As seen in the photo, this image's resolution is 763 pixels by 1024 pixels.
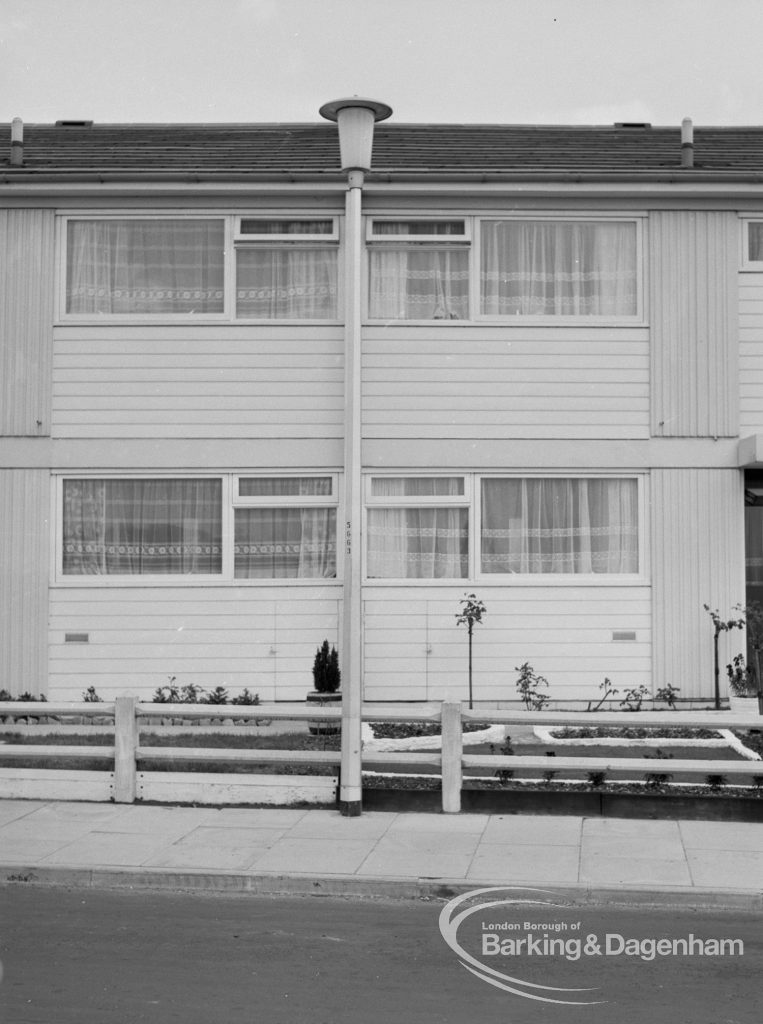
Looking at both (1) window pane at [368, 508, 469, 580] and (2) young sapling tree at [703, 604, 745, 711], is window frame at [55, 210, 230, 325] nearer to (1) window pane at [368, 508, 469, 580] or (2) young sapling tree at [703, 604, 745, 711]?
(1) window pane at [368, 508, 469, 580]

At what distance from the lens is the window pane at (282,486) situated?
47.9 feet

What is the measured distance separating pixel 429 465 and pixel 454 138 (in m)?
5.67

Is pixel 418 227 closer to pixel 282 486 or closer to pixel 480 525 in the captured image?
pixel 282 486

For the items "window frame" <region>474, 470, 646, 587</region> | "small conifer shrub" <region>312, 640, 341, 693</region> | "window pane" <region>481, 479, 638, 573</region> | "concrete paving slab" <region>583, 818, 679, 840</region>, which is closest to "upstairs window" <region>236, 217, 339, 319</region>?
"window frame" <region>474, 470, 646, 587</region>

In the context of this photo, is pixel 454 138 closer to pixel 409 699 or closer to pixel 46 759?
pixel 409 699

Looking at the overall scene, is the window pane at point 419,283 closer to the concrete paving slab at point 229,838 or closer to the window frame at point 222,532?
the window frame at point 222,532

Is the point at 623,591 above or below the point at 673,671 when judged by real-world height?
above

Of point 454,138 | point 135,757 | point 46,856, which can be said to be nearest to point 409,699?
point 135,757

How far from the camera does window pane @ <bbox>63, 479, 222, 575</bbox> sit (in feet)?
48.0

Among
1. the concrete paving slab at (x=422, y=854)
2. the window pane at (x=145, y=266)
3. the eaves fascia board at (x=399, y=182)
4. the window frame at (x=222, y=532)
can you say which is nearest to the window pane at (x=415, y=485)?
the window frame at (x=222, y=532)

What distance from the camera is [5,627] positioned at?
47.3 feet

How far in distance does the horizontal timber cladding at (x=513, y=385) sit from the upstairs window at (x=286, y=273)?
0.90m

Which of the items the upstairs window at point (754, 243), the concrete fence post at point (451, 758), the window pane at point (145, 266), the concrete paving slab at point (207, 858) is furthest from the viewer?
the window pane at point (145, 266)

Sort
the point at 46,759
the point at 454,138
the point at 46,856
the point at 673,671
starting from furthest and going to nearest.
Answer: the point at 454,138 < the point at 673,671 < the point at 46,759 < the point at 46,856
